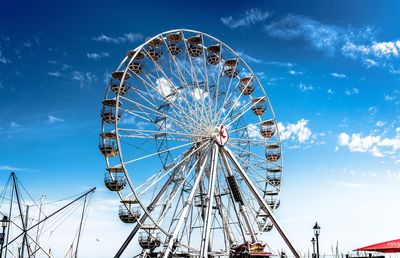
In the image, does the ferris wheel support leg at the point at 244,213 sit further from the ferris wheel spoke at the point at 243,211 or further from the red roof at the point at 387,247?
the red roof at the point at 387,247

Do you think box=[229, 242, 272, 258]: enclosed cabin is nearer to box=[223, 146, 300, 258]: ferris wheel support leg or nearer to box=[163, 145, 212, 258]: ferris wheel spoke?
box=[223, 146, 300, 258]: ferris wheel support leg

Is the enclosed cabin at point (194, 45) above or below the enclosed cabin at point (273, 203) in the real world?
above

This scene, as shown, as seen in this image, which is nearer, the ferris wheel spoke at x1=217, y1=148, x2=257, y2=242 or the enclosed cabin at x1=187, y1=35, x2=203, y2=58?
the ferris wheel spoke at x1=217, y1=148, x2=257, y2=242

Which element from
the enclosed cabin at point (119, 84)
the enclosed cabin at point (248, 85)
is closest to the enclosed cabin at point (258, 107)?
the enclosed cabin at point (248, 85)

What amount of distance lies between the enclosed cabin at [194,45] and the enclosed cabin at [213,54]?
1.29 m

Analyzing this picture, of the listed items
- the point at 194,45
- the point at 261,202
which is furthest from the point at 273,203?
the point at 194,45

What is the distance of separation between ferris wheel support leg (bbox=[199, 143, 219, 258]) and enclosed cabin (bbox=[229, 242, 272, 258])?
119 inches

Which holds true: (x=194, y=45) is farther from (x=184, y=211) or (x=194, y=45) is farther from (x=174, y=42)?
(x=184, y=211)

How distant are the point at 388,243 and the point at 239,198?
14.8m

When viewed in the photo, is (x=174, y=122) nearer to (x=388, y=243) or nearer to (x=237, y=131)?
(x=237, y=131)

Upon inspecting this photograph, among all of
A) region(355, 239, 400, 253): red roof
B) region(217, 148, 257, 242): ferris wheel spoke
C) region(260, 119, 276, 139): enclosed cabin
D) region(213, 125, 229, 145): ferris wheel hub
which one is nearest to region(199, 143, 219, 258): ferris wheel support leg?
region(213, 125, 229, 145): ferris wheel hub

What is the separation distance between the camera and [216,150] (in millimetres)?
33875

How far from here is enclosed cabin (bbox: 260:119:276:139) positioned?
134 feet

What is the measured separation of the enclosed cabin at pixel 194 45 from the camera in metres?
37.1
